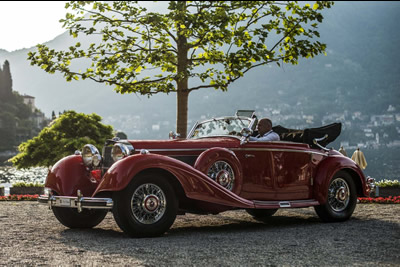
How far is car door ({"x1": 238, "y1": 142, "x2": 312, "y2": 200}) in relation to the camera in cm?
880

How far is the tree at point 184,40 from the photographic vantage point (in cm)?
1338

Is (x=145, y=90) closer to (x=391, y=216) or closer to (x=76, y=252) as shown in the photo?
(x=391, y=216)

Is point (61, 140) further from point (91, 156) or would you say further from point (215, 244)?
point (215, 244)

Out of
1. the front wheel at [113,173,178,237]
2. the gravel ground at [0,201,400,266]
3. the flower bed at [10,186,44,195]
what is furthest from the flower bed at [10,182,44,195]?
the front wheel at [113,173,178,237]

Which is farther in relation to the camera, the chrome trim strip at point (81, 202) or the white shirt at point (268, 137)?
the white shirt at point (268, 137)

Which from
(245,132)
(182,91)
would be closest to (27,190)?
(182,91)

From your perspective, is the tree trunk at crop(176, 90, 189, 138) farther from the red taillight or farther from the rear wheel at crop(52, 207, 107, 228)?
the red taillight

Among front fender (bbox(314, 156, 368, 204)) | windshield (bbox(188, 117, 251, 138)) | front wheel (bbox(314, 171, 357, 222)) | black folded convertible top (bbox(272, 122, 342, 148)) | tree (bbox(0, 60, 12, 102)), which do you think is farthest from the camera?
tree (bbox(0, 60, 12, 102))

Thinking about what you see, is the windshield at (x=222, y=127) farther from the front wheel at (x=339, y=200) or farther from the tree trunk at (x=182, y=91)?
the tree trunk at (x=182, y=91)

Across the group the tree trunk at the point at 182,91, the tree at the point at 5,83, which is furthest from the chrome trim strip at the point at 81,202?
the tree at the point at 5,83

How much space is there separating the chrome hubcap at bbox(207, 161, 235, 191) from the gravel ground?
740 mm

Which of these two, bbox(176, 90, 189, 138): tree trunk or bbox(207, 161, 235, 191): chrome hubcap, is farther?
bbox(176, 90, 189, 138): tree trunk

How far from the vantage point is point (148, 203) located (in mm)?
7434

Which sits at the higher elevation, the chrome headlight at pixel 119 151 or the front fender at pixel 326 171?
the chrome headlight at pixel 119 151
